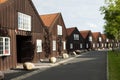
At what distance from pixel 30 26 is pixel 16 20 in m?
4.52

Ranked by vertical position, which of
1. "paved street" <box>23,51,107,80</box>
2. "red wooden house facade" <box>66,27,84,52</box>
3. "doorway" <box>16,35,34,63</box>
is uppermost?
"red wooden house facade" <box>66,27,84,52</box>

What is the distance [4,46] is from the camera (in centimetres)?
2270

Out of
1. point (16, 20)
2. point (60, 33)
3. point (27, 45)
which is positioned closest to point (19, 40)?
point (27, 45)

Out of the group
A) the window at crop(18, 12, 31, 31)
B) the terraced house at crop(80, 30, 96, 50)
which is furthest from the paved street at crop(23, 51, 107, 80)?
the terraced house at crop(80, 30, 96, 50)

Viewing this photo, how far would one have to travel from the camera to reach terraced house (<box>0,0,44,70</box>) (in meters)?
22.9

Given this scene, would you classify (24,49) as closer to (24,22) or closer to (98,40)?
(24,22)

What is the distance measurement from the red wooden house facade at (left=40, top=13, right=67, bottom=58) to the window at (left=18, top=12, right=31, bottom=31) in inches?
334

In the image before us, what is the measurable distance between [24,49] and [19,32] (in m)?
4.69

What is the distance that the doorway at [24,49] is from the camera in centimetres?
3070

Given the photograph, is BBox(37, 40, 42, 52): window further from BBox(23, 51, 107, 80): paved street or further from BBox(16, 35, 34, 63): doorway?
BBox(23, 51, 107, 80): paved street

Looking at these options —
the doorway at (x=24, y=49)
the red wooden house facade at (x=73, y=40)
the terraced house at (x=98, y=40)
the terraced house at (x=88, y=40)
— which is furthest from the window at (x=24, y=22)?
the terraced house at (x=98, y=40)

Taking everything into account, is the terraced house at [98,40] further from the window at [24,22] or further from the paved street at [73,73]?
the paved street at [73,73]

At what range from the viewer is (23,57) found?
101ft

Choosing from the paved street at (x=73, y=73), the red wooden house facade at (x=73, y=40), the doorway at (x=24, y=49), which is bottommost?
the paved street at (x=73, y=73)
